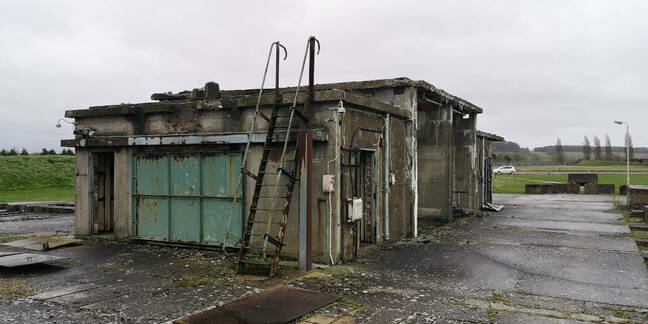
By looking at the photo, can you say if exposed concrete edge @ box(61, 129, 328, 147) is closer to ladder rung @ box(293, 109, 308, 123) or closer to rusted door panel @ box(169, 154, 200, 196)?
Answer: ladder rung @ box(293, 109, 308, 123)

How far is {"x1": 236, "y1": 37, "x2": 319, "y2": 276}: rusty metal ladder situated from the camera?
8359 mm

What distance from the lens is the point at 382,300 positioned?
22.1ft

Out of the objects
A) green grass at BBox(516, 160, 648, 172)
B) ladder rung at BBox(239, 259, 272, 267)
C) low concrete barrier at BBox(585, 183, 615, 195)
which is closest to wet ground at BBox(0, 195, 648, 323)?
ladder rung at BBox(239, 259, 272, 267)

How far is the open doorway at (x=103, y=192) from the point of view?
40.0 feet

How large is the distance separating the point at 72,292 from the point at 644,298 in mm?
8463

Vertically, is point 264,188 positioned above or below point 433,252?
above

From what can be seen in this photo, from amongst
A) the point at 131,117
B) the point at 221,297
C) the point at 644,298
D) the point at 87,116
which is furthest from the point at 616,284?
the point at 87,116

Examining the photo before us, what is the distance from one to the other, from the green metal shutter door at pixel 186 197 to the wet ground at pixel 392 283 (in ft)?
1.46

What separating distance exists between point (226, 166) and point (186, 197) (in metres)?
1.27

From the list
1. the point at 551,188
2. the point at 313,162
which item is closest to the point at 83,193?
the point at 313,162

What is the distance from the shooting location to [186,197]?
1074cm

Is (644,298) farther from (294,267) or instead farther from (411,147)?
(411,147)

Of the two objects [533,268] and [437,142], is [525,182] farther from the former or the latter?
[533,268]

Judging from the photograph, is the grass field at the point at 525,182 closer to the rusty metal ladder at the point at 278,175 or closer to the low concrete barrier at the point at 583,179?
the low concrete barrier at the point at 583,179
